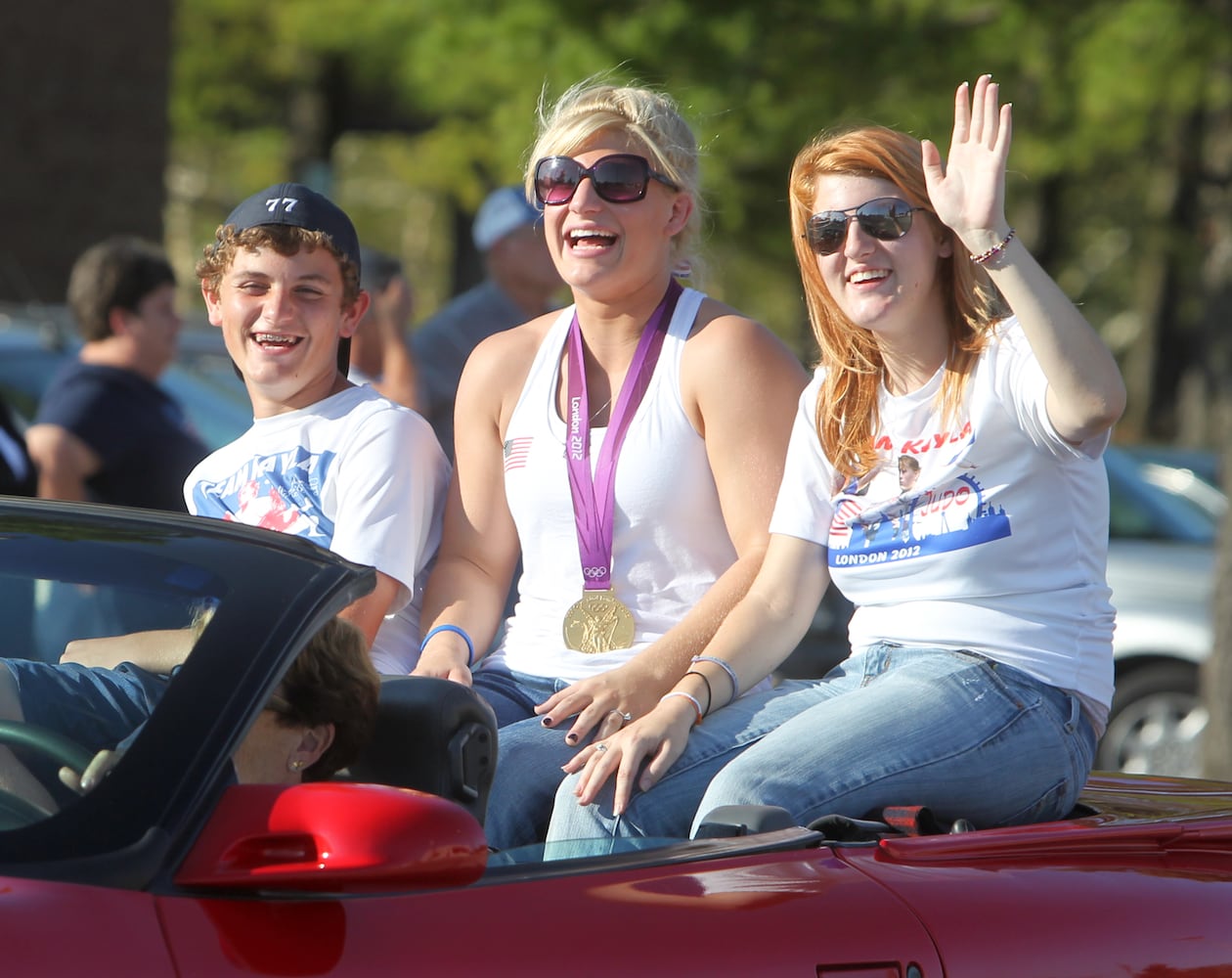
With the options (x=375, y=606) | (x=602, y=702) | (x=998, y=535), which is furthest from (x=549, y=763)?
(x=998, y=535)

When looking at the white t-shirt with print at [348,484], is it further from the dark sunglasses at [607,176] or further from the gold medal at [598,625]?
the dark sunglasses at [607,176]

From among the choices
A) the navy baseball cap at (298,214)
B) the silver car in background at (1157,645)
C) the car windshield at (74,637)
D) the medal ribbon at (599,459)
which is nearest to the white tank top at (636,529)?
the medal ribbon at (599,459)

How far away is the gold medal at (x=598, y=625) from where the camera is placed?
3309 millimetres

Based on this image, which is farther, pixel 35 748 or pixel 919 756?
pixel 919 756

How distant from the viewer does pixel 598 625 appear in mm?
3318

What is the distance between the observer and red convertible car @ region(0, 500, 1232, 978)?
6.17 ft

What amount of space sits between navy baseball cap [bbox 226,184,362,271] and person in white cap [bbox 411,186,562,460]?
8.08ft

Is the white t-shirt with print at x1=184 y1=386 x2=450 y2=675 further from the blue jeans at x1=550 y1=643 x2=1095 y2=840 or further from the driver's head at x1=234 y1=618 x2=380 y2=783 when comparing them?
the driver's head at x1=234 y1=618 x2=380 y2=783

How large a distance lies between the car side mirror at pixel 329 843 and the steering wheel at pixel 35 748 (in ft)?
0.68

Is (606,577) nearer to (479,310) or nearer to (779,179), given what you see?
(479,310)

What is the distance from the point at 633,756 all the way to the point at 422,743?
1.60 ft

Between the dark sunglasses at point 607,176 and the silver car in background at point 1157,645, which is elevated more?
the dark sunglasses at point 607,176

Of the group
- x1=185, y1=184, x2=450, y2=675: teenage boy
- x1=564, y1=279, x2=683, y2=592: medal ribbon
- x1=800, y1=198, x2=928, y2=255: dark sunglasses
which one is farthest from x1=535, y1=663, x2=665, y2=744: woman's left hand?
x1=800, y1=198, x2=928, y2=255: dark sunglasses

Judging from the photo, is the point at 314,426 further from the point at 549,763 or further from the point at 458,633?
the point at 549,763
